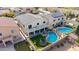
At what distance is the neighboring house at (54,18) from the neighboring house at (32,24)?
0.23m

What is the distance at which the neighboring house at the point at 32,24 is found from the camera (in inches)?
220

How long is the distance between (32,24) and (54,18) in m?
1.07

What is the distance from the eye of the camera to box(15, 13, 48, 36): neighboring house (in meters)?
5.58

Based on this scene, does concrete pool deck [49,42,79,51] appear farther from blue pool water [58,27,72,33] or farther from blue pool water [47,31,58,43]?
blue pool water [58,27,72,33]

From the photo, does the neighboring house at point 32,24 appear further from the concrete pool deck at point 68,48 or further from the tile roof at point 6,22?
the concrete pool deck at point 68,48

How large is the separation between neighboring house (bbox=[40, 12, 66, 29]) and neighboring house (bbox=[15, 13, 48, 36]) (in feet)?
0.76

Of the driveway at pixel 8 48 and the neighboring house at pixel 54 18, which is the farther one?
the neighboring house at pixel 54 18

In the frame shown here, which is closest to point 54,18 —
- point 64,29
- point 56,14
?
point 56,14

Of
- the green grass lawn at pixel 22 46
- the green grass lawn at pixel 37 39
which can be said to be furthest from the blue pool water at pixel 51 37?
the green grass lawn at pixel 22 46

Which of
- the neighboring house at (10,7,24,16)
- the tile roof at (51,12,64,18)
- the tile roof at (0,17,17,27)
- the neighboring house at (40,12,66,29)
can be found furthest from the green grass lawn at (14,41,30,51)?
the tile roof at (51,12,64,18)
